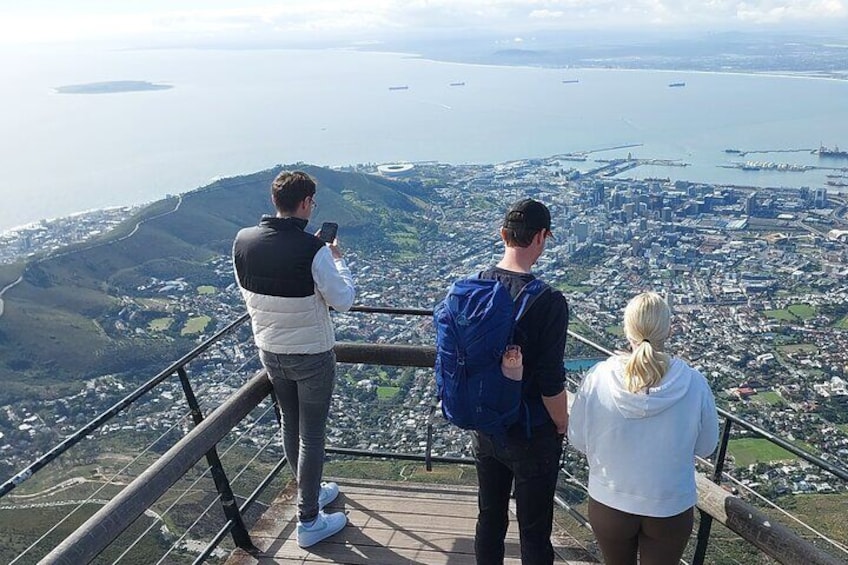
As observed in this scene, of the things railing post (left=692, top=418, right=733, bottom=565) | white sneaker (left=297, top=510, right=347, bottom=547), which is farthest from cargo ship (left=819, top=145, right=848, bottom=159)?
white sneaker (left=297, top=510, right=347, bottom=547)

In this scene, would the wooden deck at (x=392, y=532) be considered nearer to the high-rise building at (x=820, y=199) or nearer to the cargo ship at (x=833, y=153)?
the high-rise building at (x=820, y=199)

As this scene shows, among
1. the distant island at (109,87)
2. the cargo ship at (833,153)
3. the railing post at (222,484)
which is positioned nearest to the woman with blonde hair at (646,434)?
the railing post at (222,484)

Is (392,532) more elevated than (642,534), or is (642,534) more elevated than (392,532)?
(642,534)

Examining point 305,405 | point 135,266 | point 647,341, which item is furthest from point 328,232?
point 135,266

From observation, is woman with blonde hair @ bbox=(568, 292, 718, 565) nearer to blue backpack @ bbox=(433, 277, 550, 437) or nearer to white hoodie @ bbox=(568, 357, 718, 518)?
white hoodie @ bbox=(568, 357, 718, 518)

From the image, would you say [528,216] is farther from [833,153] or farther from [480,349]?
[833,153]

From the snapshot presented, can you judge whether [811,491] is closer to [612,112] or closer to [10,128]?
[612,112]
